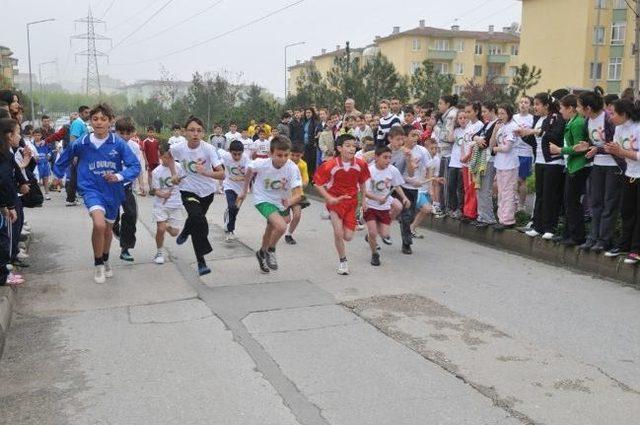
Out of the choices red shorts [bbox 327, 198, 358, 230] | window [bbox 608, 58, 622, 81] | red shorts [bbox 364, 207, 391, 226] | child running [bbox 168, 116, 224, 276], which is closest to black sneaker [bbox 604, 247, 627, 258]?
red shorts [bbox 364, 207, 391, 226]

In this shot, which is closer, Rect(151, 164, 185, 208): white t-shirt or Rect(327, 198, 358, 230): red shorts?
Rect(327, 198, 358, 230): red shorts

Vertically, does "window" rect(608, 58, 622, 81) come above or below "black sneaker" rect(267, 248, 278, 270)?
above

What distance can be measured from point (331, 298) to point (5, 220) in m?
3.64

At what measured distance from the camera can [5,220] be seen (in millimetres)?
7270

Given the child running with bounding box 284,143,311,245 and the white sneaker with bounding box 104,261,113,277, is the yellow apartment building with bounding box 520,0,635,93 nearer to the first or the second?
the child running with bounding box 284,143,311,245

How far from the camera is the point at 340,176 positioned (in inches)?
332

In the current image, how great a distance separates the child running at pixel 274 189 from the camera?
8.18 m

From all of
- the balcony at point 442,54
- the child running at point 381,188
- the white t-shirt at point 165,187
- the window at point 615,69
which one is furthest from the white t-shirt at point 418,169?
the balcony at point 442,54

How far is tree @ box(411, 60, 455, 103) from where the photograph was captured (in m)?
34.1

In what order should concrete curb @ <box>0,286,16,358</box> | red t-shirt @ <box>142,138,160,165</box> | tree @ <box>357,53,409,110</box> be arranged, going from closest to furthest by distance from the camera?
concrete curb @ <box>0,286,16,358</box>
red t-shirt @ <box>142,138,160,165</box>
tree @ <box>357,53,409,110</box>

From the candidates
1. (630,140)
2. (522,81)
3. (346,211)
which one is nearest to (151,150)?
(346,211)

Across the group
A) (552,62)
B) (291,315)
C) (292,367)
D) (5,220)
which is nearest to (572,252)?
(291,315)

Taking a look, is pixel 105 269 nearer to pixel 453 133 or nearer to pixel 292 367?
pixel 292 367

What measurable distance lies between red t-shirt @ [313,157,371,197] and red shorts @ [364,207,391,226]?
63 centimetres
